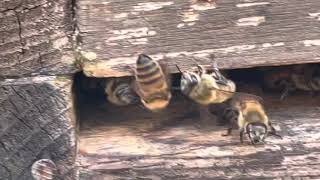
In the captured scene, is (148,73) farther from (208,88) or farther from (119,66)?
(208,88)

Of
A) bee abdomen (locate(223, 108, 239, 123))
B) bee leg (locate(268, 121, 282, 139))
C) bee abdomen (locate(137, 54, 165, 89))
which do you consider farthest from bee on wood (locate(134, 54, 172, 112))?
bee leg (locate(268, 121, 282, 139))

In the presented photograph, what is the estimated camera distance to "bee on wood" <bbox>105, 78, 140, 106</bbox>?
9.91ft

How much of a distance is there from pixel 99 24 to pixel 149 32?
0.47 ft

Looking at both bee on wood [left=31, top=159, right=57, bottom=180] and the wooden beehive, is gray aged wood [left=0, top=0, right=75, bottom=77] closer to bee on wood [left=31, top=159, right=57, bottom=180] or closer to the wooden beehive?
the wooden beehive

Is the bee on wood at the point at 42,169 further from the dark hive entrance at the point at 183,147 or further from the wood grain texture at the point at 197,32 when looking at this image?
the wood grain texture at the point at 197,32

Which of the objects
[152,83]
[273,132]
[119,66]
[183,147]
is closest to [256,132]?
[273,132]

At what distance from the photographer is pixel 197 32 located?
8.95 ft

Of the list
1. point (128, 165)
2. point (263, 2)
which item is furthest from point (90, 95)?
point (263, 2)

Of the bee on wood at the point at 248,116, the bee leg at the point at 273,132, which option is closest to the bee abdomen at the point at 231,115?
the bee on wood at the point at 248,116

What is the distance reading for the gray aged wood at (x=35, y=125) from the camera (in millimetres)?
2732

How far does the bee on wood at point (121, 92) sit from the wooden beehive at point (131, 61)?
0.18 meters

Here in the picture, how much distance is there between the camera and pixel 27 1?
8.63 ft

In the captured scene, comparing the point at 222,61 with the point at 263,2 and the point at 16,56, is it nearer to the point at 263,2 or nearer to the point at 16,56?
the point at 263,2

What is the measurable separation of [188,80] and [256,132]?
0.25 metres
